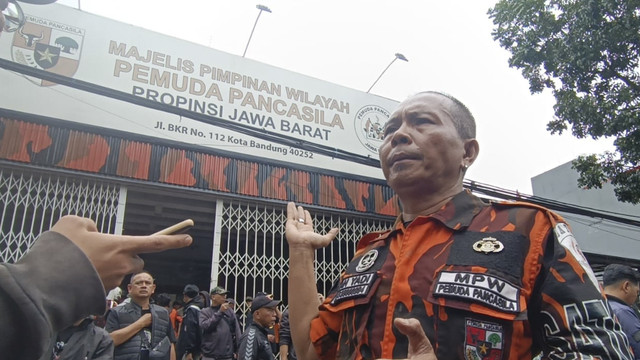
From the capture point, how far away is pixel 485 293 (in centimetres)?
109

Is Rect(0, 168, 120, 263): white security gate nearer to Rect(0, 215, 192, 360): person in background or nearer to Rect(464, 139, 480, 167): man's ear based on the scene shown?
Rect(0, 215, 192, 360): person in background

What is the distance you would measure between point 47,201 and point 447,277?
7.12m

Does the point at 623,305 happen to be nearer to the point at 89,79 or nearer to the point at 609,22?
the point at 609,22

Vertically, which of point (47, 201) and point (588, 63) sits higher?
point (588, 63)

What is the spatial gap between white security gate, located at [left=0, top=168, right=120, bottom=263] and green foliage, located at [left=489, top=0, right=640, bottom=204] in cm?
721

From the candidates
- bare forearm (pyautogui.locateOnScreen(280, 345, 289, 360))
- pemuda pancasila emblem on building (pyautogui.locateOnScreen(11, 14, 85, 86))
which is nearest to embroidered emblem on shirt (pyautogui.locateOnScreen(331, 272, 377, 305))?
bare forearm (pyautogui.locateOnScreen(280, 345, 289, 360))

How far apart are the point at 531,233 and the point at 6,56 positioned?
906 cm

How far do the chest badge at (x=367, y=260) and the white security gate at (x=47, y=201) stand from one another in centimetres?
605

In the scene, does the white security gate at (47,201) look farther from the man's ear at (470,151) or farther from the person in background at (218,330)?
the man's ear at (470,151)

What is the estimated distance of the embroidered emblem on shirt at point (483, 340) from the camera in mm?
1044

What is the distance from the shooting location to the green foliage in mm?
6746

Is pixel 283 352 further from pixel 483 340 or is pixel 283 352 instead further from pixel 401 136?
pixel 483 340

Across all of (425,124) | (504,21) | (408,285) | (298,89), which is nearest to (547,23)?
(504,21)

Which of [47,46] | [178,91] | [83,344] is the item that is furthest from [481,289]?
[47,46]
